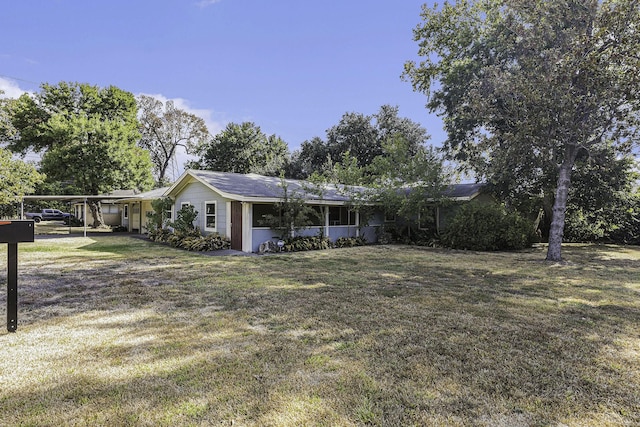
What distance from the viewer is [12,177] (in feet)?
35.9

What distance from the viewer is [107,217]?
29125mm

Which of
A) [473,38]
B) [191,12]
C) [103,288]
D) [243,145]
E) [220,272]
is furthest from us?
[243,145]

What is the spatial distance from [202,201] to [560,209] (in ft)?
43.9

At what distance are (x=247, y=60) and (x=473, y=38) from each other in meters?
10.8

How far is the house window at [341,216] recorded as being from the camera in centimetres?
1553

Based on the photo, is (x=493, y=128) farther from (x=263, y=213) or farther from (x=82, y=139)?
(x=82, y=139)

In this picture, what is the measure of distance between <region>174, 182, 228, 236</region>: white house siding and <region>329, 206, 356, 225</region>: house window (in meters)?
4.69

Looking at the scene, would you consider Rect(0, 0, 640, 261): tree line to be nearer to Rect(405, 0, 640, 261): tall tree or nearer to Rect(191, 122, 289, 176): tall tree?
Rect(405, 0, 640, 261): tall tree

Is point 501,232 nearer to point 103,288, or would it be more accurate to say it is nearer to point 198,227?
point 198,227

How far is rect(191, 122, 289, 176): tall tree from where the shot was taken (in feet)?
109

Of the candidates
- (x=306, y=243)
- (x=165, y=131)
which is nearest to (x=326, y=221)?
(x=306, y=243)

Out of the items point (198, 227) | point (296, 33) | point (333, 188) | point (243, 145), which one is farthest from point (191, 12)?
point (243, 145)

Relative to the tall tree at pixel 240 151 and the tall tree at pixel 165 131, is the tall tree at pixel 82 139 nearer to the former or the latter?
the tall tree at pixel 165 131

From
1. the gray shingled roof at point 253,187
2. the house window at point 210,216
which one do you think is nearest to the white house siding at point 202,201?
the house window at point 210,216
